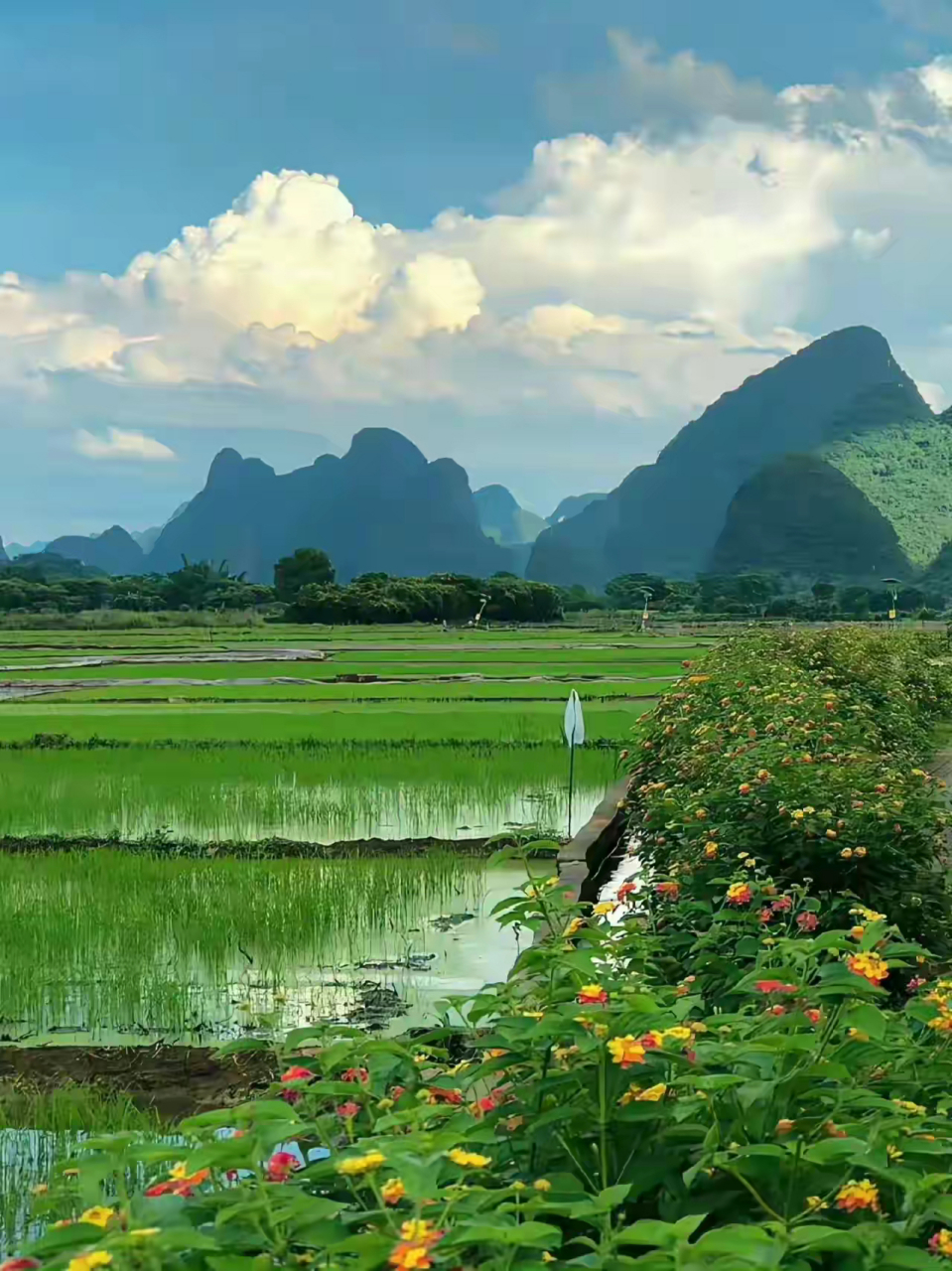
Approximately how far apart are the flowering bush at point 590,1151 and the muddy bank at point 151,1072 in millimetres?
2276

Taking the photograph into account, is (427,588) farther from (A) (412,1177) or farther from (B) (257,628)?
(A) (412,1177)

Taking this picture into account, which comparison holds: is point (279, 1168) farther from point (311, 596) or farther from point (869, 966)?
point (311, 596)

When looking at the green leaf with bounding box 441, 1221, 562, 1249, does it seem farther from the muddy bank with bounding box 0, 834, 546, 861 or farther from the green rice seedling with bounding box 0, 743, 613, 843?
the green rice seedling with bounding box 0, 743, 613, 843

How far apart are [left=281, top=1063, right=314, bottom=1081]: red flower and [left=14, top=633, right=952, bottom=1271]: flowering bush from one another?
0.04 ft

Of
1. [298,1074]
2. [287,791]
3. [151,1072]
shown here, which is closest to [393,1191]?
[298,1074]

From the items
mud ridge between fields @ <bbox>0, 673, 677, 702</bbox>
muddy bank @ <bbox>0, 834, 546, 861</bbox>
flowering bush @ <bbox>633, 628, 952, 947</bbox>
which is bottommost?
muddy bank @ <bbox>0, 834, 546, 861</bbox>

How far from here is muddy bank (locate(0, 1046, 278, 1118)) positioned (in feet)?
14.6

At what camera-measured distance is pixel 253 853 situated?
367 inches

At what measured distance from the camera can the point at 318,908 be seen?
23.4 ft

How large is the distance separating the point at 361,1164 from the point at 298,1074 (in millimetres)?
634

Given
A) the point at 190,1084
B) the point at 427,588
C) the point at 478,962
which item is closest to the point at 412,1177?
the point at 190,1084

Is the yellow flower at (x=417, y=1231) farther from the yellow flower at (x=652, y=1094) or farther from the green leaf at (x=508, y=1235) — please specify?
the yellow flower at (x=652, y=1094)

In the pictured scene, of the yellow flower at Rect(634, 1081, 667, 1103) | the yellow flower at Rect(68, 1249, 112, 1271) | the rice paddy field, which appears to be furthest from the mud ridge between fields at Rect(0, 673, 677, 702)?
the yellow flower at Rect(68, 1249, 112, 1271)

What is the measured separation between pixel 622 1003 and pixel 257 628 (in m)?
66.2
